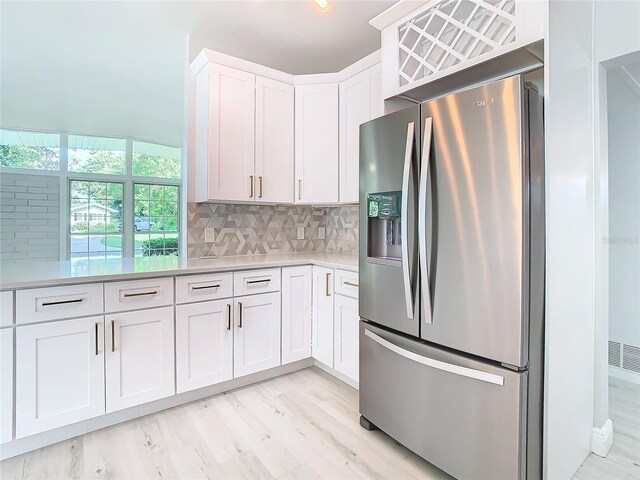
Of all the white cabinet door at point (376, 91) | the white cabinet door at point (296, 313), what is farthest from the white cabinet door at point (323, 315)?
the white cabinet door at point (376, 91)

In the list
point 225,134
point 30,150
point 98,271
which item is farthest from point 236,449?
point 30,150

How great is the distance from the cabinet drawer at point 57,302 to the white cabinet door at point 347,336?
4.85ft

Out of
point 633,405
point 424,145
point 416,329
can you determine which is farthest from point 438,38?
point 633,405

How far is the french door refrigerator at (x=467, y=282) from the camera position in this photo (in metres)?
1.28

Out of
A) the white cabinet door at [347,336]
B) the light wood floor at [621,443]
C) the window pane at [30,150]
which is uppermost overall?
the window pane at [30,150]

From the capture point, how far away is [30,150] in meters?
5.00

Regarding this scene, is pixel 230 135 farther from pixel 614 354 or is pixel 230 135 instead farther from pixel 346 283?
pixel 614 354

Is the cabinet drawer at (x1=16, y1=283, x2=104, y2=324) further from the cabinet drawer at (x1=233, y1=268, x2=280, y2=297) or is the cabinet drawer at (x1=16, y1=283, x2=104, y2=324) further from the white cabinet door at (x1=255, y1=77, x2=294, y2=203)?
the white cabinet door at (x1=255, y1=77, x2=294, y2=203)

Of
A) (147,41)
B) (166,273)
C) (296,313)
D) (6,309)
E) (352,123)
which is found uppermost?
(147,41)

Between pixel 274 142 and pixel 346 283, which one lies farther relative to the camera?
pixel 274 142

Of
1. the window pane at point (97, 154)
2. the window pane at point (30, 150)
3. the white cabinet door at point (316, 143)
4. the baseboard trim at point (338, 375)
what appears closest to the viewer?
the baseboard trim at point (338, 375)

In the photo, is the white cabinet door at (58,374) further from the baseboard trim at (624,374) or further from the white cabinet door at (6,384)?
the baseboard trim at (624,374)

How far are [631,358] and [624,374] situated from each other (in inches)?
5.4

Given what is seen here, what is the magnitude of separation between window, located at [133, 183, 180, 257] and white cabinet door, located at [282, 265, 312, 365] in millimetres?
4278
